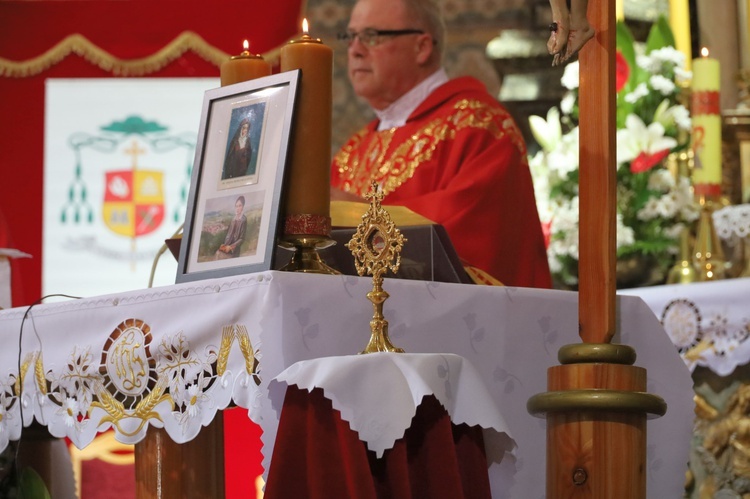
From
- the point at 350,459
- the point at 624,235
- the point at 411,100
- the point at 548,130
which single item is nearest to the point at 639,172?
the point at 624,235

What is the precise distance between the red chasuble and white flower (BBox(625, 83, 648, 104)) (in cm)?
49

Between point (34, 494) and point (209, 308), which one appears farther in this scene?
point (34, 494)

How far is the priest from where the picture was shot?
3568mm

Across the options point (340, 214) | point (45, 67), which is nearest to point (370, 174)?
point (340, 214)

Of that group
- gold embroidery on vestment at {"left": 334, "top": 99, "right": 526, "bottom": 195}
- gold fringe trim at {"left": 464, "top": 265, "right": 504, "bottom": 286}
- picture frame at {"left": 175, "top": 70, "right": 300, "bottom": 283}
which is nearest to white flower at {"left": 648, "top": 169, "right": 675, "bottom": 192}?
gold embroidery on vestment at {"left": 334, "top": 99, "right": 526, "bottom": 195}

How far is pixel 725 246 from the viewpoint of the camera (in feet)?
14.2

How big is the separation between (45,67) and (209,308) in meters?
4.21

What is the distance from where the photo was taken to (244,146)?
2.24 metres

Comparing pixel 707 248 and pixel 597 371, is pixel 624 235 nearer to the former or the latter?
pixel 707 248

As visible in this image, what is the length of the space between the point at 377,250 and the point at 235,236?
0.80 ft

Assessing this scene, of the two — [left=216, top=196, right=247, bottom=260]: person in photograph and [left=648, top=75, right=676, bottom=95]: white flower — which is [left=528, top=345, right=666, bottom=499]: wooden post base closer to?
[left=216, top=196, right=247, bottom=260]: person in photograph

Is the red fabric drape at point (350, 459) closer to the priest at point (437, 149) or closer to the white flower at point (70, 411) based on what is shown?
the white flower at point (70, 411)

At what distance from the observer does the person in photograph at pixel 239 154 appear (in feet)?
7.32

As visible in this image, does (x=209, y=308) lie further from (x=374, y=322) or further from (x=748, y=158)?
(x=748, y=158)
